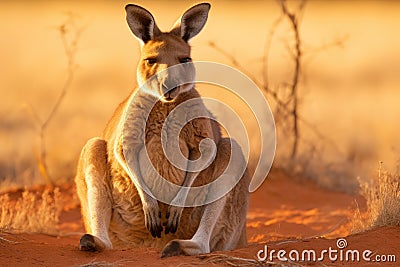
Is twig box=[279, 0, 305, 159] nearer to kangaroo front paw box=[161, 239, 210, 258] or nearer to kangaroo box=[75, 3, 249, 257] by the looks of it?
kangaroo box=[75, 3, 249, 257]

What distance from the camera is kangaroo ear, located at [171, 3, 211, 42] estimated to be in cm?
789

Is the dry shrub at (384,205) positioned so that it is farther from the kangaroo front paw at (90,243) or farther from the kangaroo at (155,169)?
the kangaroo front paw at (90,243)

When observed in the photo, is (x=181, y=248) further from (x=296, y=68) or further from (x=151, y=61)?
(x=296, y=68)

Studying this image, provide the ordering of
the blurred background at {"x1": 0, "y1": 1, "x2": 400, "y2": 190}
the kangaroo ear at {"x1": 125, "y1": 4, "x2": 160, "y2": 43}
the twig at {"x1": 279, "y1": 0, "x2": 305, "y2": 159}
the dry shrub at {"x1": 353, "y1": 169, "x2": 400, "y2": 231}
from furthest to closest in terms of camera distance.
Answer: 1. the blurred background at {"x1": 0, "y1": 1, "x2": 400, "y2": 190}
2. the twig at {"x1": 279, "y1": 0, "x2": 305, "y2": 159}
3. the kangaroo ear at {"x1": 125, "y1": 4, "x2": 160, "y2": 43}
4. the dry shrub at {"x1": 353, "y1": 169, "x2": 400, "y2": 231}

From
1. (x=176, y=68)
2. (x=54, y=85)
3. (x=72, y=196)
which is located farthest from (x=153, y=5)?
(x=176, y=68)

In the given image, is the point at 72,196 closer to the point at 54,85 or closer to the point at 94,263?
the point at 94,263

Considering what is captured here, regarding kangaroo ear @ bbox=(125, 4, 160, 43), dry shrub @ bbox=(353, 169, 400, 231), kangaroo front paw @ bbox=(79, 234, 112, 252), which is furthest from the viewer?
kangaroo ear @ bbox=(125, 4, 160, 43)

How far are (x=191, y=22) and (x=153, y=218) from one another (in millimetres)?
1798

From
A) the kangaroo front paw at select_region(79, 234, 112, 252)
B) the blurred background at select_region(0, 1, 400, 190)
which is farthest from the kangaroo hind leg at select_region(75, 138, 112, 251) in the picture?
the blurred background at select_region(0, 1, 400, 190)

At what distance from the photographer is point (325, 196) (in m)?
11.2

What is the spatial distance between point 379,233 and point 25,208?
3.82 metres

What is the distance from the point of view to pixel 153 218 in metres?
7.49

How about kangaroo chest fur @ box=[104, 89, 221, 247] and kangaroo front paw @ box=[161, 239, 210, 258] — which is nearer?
kangaroo front paw @ box=[161, 239, 210, 258]

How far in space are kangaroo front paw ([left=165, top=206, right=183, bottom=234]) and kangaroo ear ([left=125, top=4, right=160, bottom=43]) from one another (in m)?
1.53
